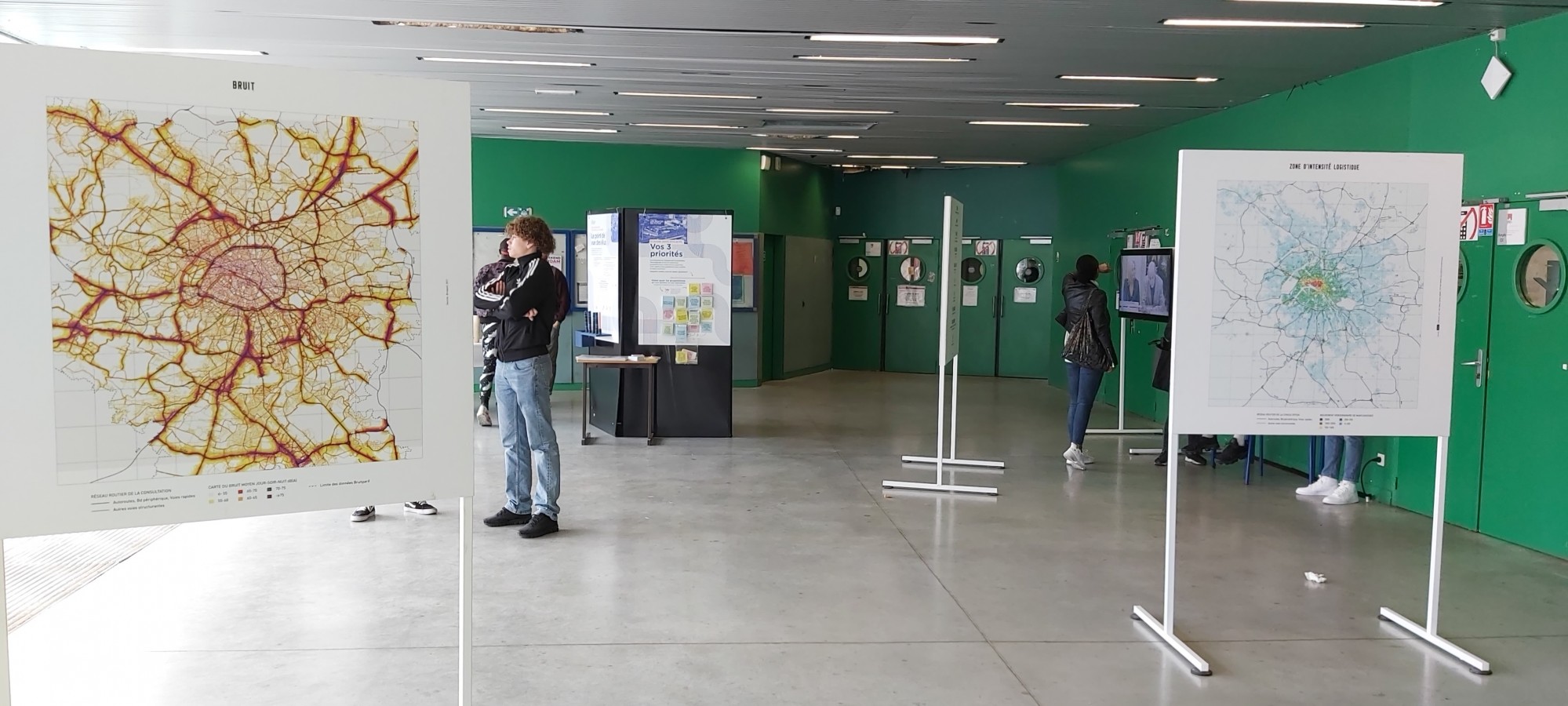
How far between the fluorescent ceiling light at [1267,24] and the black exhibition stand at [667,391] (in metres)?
4.65

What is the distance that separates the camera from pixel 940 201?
16516mm

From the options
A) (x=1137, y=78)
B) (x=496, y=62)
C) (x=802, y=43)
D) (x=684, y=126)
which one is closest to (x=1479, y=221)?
(x=1137, y=78)

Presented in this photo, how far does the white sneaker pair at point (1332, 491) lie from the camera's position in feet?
24.9

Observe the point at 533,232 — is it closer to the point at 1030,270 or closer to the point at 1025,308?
the point at 1030,270

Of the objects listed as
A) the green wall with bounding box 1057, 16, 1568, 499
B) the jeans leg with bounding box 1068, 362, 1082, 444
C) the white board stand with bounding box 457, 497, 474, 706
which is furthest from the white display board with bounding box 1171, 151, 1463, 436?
the jeans leg with bounding box 1068, 362, 1082, 444

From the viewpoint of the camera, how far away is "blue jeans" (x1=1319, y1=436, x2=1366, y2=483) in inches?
303

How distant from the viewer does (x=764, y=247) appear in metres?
14.8

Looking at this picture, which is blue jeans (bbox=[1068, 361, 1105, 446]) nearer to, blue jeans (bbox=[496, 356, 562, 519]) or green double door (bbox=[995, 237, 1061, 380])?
blue jeans (bbox=[496, 356, 562, 519])

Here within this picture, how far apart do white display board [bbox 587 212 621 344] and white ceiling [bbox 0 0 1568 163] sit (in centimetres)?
115

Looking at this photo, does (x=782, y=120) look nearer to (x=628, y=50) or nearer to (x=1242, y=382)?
(x=628, y=50)

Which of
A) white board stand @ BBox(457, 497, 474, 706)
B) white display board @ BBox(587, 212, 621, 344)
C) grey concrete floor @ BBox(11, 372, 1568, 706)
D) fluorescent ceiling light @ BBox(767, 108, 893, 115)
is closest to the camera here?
white board stand @ BBox(457, 497, 474, 706)

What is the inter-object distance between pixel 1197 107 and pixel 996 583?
243 inches

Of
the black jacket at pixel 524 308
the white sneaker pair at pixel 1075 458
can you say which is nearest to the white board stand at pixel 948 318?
the white sneaker pair at pixel 1075 458

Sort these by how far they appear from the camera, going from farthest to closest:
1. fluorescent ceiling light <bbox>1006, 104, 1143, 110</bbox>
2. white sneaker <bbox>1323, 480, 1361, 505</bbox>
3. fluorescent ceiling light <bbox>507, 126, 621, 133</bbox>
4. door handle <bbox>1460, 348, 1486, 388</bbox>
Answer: fluorescent ceiling light <bbox>507, 126, 621, 133</bbox> < fluorescent ceiling light <bbox>1006, 104, 1143, 110</bbox> < white sneaker <bbox>1323, 480, 1361, 505</bbox> < door handle <bbox>1460, 348, 1486, 388</bbox>
